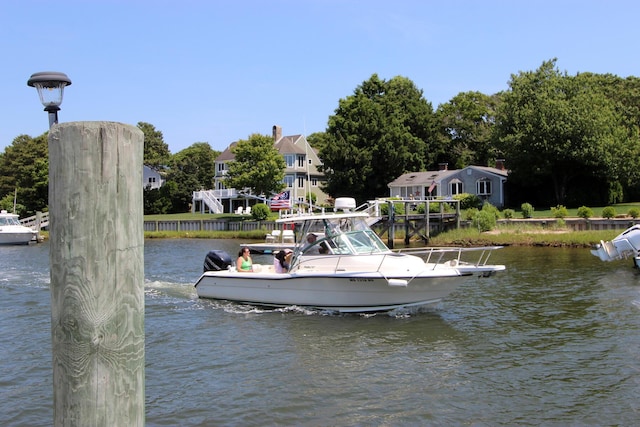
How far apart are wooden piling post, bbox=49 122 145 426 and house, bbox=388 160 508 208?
6037 centimetres

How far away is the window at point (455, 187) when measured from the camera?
6853cm

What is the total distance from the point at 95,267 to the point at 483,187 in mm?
65733

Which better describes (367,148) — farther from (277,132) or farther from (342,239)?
(342,239)

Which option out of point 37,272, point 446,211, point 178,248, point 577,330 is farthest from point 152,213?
point 577,330

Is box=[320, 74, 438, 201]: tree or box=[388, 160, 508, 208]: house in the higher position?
box=[320, 74, 438, 201]: tree

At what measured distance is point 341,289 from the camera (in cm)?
1819

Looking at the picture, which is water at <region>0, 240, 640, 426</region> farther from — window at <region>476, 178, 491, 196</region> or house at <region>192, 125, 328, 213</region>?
house at <region>192, 125, 328, 213</region>

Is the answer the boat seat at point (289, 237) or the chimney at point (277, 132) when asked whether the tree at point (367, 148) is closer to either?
the chimney at point (277, 132)

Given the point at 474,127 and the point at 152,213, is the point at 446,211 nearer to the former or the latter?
the point at 474,127

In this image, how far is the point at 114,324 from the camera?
379 centimetres

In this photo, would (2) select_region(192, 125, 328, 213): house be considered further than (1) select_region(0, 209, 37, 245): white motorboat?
Yes

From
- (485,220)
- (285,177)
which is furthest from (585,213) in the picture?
(285,177)

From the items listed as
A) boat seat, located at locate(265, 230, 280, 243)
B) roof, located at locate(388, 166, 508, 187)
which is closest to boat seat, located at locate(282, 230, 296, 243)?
boat seat, located at locate(265, 230, 280, 243)

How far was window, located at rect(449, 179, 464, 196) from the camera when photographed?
225 ft
